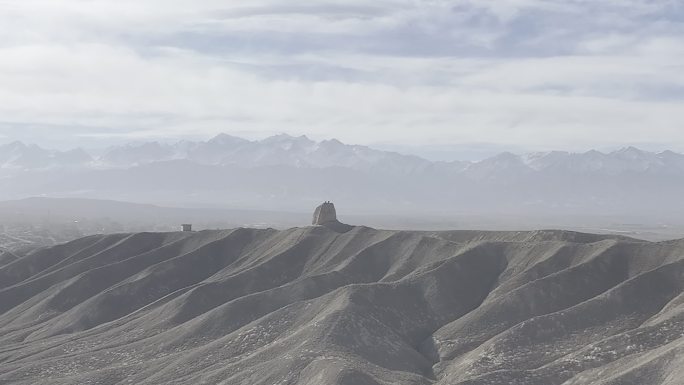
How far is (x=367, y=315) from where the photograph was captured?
8462 cm

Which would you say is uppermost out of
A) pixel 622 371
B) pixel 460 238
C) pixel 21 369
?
pixel 460 238

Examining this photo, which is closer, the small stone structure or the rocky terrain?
the rocky terrain

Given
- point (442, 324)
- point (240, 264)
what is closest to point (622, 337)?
point (442, 324)

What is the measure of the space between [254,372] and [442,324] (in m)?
22.8

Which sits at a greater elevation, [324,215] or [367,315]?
[324,215]

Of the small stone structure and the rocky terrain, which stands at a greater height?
the small stone structure

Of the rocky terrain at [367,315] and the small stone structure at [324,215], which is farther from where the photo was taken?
the small stone structure at [324,215]

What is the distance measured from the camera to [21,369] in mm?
86438

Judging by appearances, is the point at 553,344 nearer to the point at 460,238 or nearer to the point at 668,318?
the point at 668,318

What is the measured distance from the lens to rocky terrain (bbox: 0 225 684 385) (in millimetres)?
72375

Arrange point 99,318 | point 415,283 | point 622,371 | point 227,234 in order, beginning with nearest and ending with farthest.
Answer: point 622,371 → point 415,283 → point 99,318 → point 227,234

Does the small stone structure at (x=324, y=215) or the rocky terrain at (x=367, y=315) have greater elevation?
the small stone structure at (x=324, y=215)

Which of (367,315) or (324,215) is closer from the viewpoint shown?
(367,315)

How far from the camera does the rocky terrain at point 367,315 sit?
237 ft
